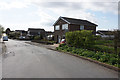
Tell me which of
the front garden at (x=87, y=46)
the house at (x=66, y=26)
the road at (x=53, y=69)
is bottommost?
the road at (x=53, y=69)

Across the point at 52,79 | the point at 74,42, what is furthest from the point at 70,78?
the point at 74,42

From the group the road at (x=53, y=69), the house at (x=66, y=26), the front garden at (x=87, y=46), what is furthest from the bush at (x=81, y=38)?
the house at (x=66, y=26)

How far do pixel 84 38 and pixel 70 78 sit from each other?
8.72 meters

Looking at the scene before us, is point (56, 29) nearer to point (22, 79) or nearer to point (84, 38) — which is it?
point (84, 38)

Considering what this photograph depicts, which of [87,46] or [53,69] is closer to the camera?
[53,69]

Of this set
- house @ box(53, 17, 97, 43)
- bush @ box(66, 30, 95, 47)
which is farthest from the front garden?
house @ box(53, 17, 97, 43)

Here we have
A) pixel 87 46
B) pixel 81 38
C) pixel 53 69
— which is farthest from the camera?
pixel 81 38

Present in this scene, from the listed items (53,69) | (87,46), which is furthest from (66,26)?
(53,69)

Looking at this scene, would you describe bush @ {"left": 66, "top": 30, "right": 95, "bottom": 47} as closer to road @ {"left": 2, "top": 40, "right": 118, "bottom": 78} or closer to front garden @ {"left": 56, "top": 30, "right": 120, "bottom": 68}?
front garden @ {"left": 56, "top": 30, "right": 120, "bottom": 68}

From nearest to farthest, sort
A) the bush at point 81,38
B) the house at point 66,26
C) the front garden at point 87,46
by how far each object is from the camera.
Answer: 1. the front garden at point 87,46
2. the bush at point 81,38
3. the house at point 66,26

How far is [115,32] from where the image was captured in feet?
30.6

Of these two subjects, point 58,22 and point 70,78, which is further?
point 58,22

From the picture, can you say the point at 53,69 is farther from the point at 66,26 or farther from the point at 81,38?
the point at 66,26

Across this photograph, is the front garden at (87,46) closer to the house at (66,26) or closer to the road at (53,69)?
the road at (53,69)
